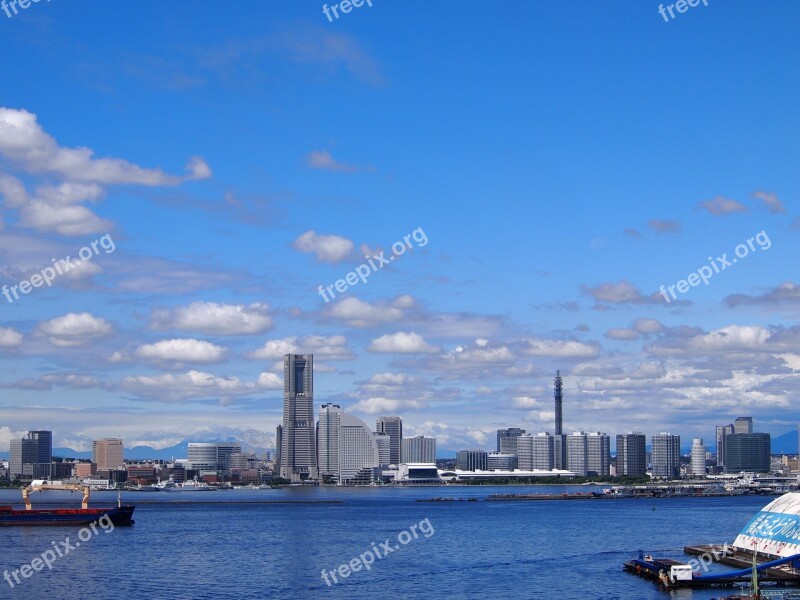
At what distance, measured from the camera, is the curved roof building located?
64688 mm

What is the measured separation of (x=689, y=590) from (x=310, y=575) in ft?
71.9

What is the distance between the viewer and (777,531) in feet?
220

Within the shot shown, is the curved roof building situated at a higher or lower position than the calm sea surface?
higher

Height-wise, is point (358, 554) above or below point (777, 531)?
below

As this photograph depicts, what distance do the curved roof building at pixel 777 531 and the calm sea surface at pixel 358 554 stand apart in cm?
718

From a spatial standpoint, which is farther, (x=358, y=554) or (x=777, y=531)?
(x=358, y=554)

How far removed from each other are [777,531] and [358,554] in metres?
28.8

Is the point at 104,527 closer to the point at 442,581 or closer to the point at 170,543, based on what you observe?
the point at 170,543

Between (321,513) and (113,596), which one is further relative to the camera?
(321,513)

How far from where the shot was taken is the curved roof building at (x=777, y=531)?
6469 centimetres

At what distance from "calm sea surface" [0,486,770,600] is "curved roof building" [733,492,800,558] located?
7.18 meters

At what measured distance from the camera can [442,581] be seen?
207ft

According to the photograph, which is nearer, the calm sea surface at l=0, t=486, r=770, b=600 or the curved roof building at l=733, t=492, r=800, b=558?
the calm sea surface at l=0, t=486, r=770, b=600

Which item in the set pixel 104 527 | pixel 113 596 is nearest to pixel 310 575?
pixel 113 596
